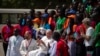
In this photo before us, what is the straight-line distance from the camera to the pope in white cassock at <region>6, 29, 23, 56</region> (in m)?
17.7

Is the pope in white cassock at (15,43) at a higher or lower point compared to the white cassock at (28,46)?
lower

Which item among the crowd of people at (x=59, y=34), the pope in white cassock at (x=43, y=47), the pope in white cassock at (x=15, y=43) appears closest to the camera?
the crowd of people at (x=59, y=34)

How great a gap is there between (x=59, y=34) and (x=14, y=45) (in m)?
3.65

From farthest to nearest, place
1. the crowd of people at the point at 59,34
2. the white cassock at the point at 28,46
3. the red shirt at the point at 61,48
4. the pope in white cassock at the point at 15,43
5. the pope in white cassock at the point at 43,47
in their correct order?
1. the pope in white cassock at the point at 15,43
2. the white cassock at the point at 28,46
3. the pope in white cassock at the point at 43,47
4. the crowd of people at the point at 59,34
5. the red shirt at the point at 61,48

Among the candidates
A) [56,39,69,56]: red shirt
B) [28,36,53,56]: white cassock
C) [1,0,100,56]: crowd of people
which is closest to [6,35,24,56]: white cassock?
[1,0,100,56]: crowd of people

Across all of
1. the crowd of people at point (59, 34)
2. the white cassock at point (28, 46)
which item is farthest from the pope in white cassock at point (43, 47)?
the white cassock at point (28, 46)

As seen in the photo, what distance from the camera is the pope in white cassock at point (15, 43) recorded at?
17.7m

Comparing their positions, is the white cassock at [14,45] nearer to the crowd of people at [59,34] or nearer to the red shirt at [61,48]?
the crowd of people at [59,34]

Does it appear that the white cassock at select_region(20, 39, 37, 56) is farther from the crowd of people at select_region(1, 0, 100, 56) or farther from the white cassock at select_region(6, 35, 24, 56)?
the white cassock at select_region(6, 35, 24, 56)

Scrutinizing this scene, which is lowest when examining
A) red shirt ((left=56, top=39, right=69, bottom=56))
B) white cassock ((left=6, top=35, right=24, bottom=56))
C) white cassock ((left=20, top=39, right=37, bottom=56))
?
white cassock ((left=6, top=35, right=24, bottom=56))

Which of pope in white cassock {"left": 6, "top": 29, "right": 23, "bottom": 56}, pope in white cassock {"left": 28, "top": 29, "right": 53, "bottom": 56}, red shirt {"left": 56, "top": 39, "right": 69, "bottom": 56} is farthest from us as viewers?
pope in white cassock {"left": 6, "top": 29, "right": 23, "bottom": 56}

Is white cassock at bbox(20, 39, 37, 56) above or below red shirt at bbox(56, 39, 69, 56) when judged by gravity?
below

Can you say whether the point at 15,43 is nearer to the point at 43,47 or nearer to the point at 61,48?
the point at 43,47

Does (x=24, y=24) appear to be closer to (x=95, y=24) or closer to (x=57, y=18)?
(x=57, y=18)
